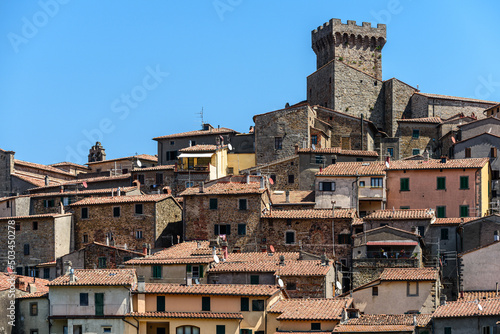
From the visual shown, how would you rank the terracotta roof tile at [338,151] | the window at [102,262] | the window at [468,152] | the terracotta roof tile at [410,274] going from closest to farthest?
the terracotta roof tile at [410,274], the window at [102,262], the window at [468,152], the terracotta roof tile at [338,151]

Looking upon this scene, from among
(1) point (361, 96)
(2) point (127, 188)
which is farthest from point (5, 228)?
(1) point (361, 96)

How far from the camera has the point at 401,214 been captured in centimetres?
6103

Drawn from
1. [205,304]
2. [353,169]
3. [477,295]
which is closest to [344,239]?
[353,169]

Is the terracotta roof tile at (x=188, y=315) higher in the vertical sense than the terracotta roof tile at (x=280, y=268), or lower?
lower

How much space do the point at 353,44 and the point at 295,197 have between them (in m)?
30.8

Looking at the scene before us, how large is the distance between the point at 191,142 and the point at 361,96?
16138mm

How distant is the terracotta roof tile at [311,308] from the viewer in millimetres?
48984

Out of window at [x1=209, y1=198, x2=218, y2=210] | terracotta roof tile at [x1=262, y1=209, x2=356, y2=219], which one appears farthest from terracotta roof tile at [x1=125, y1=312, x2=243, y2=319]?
window at [x1=209, y1=198, x2=218, y2=210]

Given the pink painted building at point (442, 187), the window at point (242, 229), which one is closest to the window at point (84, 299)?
the window at point (242, 229)

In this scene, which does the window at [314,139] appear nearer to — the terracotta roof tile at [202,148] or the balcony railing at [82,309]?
the terracotta roof tile at [202,148]

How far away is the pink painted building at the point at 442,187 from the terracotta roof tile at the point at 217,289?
1724 centimetres

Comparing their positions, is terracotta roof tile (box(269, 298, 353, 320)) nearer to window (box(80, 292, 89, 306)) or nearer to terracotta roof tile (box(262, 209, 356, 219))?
window (box(80, 292, 89, 306))

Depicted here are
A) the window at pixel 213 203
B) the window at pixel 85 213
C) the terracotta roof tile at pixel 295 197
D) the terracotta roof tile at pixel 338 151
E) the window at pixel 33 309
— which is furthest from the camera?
the terracotta roof tile at pixel 338 151

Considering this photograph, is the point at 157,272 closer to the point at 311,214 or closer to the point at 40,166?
the point at 311,214
